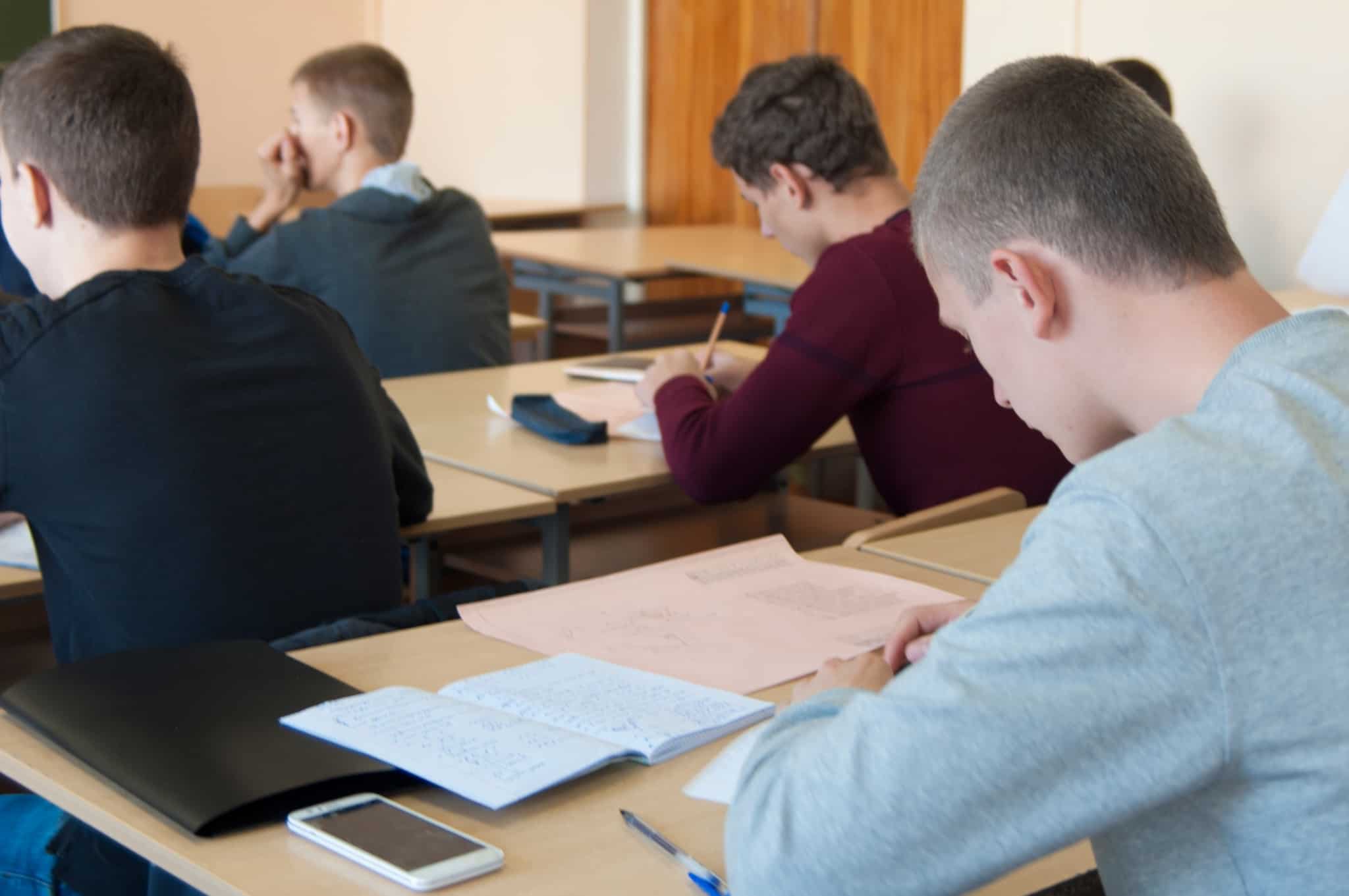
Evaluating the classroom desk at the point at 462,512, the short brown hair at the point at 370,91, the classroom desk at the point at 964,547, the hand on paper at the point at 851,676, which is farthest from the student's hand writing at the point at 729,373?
the hand on paper at the point at 851,676

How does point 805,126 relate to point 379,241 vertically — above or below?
above

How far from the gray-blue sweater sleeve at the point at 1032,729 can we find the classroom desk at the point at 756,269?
11.9 ft

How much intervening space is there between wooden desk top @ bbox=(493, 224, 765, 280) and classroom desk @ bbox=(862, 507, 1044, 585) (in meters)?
3.09

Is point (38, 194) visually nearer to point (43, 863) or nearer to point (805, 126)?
point (43, 863)

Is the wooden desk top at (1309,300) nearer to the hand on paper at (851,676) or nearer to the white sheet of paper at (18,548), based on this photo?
the hand on paper at (851,676)

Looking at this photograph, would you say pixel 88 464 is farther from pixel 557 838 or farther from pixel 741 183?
pixel 741 183

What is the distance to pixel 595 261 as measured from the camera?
5.21 meters

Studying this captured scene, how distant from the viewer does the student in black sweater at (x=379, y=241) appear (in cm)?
333

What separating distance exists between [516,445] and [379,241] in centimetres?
96

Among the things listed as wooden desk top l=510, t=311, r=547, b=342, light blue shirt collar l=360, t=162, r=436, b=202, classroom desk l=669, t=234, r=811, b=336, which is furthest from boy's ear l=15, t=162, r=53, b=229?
classroom desk l=669, t=234, r=811, b=336

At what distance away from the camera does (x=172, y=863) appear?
41.9 inches

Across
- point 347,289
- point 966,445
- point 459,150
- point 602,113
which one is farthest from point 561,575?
point 459,150

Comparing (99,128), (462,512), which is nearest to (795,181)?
(462,512)

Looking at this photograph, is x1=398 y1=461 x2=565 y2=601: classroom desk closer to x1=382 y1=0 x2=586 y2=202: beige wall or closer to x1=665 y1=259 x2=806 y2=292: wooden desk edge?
x1=665 y1=259 x2=806 y2=292: wooden desk edge
